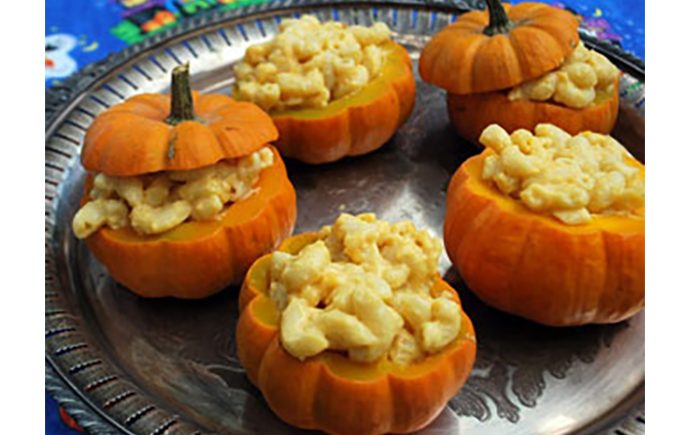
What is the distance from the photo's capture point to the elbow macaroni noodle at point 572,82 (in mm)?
2111

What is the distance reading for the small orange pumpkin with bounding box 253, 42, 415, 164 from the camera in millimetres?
2172

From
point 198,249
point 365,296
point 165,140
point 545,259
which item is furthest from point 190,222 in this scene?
point 545,259

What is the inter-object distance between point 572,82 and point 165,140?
3.54 feet

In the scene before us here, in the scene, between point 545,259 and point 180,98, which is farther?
point 180,98

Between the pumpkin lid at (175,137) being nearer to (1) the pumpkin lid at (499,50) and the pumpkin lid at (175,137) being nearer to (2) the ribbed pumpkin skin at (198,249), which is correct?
(2) the ribbed pumpkin skin at (198,249)

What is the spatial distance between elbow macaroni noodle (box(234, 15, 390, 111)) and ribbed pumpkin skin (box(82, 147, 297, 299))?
32 centimetres

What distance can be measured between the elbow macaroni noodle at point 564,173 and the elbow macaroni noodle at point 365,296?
0.85 ft

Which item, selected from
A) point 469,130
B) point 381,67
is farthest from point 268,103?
point 469,130

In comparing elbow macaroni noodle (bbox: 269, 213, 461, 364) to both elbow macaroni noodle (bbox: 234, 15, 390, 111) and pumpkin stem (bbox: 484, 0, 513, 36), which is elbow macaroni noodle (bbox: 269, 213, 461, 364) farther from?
pumpkin stem (bbox: 484, 0, 513, 36)

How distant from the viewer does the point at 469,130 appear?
2295 mm

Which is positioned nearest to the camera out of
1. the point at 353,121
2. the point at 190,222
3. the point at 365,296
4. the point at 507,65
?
the point at 365,296

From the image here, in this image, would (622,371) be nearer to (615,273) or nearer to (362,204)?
(615,273)

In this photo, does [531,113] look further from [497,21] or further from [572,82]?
[497,21]

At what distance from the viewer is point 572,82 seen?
2.12 meters
